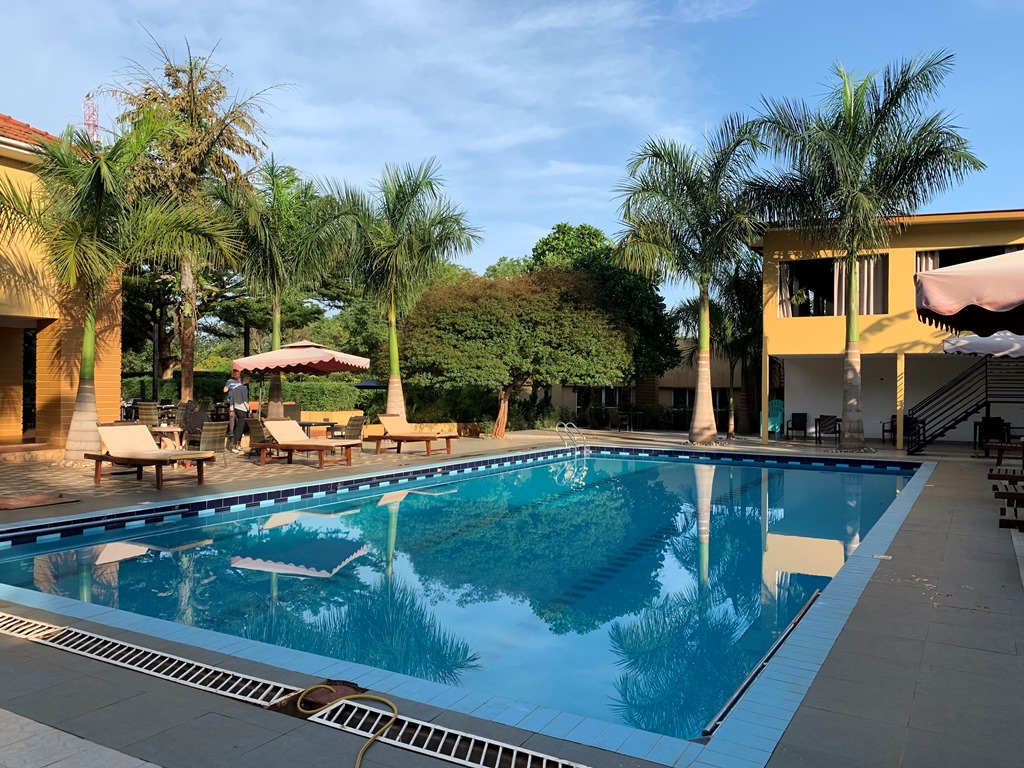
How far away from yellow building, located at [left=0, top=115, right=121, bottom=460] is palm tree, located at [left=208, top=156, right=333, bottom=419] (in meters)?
3.05

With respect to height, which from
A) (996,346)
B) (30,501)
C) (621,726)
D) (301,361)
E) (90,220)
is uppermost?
(90,220)

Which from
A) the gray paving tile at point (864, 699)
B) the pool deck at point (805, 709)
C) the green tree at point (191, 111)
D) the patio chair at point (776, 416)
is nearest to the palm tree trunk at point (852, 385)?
the patio chair at point (776, 416)

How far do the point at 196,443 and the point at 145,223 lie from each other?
4.12m

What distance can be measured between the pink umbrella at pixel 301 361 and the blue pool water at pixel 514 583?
164 inches

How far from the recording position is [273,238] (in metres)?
16.4

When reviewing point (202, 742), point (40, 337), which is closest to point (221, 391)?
point (40, 337)

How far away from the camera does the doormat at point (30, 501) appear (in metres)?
8.20

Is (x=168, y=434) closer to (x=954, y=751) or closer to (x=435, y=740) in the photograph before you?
(x=435, y=740)

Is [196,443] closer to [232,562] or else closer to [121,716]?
[232,562]

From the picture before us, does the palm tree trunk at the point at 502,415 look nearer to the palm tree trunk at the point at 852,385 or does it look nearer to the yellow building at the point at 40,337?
the palm tree trunk at the point at 852,385

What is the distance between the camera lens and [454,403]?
24.7 meters

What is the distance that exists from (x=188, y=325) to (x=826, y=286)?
18.1 meters

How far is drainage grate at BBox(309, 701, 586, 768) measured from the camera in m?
2.92

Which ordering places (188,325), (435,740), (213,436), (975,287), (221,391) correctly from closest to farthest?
(435,740)
(975,287)
(213,436)
(188,325)
(221,391)
